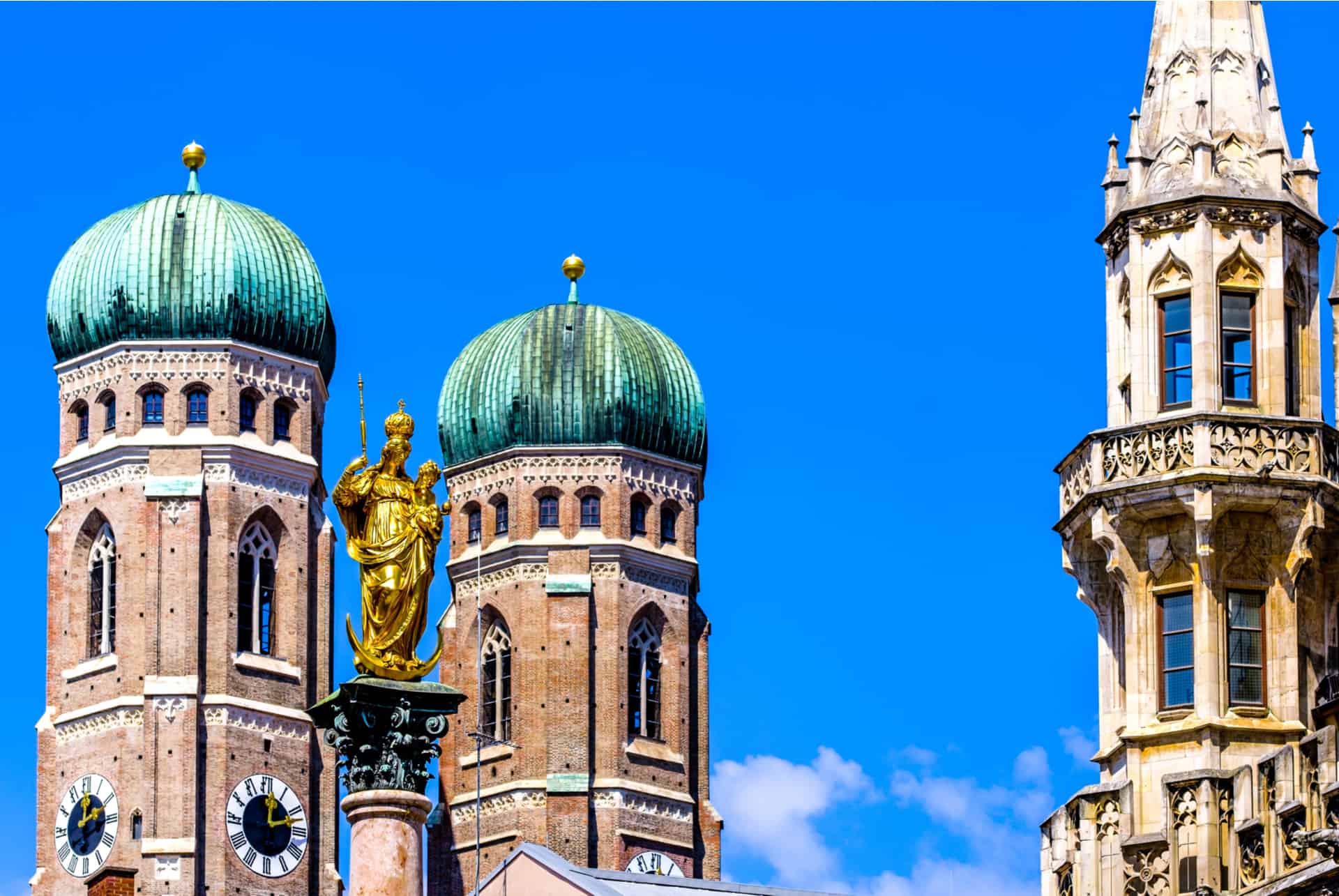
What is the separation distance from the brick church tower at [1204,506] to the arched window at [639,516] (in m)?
74.4

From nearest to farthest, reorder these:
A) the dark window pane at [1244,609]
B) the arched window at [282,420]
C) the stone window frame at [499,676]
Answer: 1. the dark window pane at [1244,609]
2. the arched window at [282,420]
3. the stone window frame at [499,676]

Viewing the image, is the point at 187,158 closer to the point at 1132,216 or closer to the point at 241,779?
the point at 241,779

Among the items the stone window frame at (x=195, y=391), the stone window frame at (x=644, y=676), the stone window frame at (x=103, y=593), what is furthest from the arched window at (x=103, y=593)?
the stone window frame at (x=644, y=676)

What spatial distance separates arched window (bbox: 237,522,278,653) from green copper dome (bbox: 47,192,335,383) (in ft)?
18.5

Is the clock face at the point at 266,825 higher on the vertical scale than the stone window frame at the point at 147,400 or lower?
lower

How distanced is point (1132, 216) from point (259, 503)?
227 ft

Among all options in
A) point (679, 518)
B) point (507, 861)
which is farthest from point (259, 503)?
point (507, 861)

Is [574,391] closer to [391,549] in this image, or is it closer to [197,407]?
[197,407]

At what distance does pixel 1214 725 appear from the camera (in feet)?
170

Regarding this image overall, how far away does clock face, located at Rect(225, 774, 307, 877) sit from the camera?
118m

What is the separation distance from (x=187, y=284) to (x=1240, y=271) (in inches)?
2811

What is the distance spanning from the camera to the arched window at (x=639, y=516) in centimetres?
12938

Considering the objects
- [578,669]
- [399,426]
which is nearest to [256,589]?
[578,669]

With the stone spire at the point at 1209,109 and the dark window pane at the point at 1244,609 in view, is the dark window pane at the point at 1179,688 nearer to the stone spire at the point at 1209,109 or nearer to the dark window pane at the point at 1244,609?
the dark window pane at the point at 1244,609
